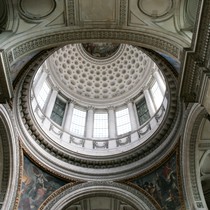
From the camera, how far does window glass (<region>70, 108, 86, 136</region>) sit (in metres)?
18.7

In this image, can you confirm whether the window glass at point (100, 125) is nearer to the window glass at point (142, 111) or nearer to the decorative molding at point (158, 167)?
the window glass at point (142, 111)

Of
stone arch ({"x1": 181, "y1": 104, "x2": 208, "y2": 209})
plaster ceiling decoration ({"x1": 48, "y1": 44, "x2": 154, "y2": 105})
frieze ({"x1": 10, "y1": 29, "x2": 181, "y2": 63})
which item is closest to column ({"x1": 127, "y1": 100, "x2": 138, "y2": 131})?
plaster ceiling decoration ({"x1": 48, "y1": 44, "x2": 154, "y2": 105})

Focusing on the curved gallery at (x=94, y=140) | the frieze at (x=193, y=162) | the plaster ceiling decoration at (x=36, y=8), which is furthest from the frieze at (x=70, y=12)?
the frieze at (x=193, y=162)

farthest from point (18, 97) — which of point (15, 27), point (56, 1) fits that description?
point (56, 1)

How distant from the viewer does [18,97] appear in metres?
13.1

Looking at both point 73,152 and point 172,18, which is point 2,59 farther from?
point 73,152

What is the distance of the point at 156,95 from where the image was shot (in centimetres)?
1822

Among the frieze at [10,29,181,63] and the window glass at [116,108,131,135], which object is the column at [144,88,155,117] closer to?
the window glass at [116,108,131,135]

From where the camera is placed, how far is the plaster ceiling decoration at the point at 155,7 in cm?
949

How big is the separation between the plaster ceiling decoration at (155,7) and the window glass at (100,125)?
34.3 ft

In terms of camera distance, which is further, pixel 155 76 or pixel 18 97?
pixel 155 76

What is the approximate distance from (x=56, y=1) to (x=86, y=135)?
1031 centimetres

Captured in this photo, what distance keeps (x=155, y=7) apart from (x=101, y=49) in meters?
14.7

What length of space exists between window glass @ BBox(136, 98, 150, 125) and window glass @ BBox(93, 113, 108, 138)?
2295 mm
